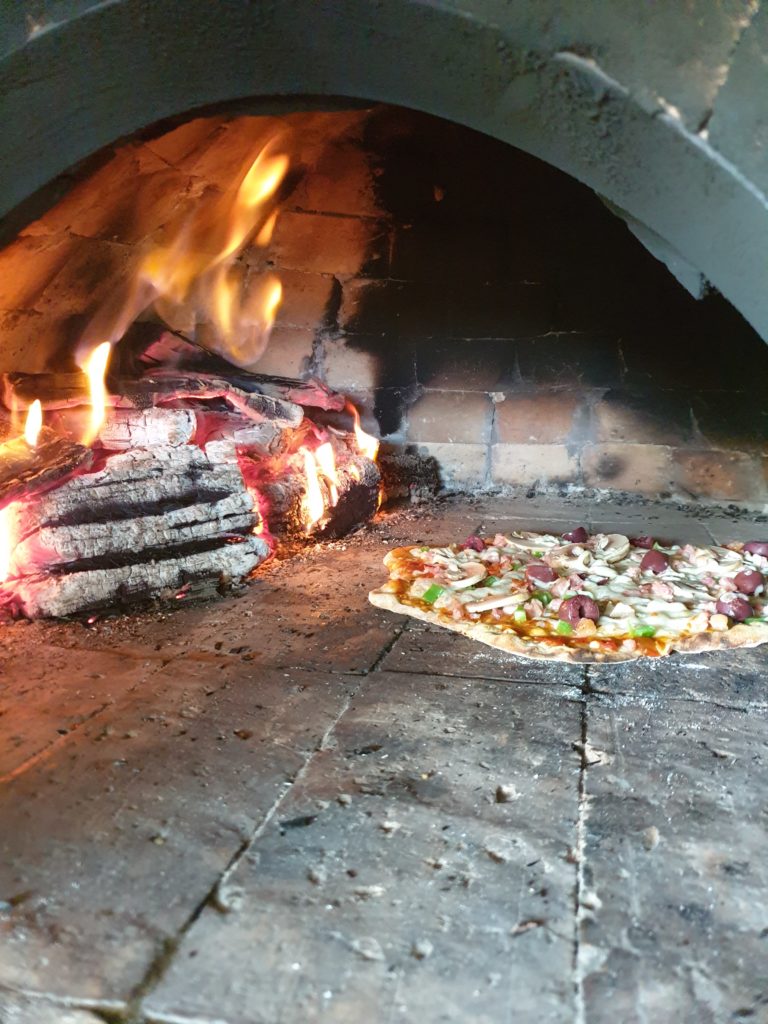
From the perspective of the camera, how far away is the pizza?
8.21ft

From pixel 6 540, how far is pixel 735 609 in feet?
8.36

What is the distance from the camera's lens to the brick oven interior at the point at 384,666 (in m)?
1.33

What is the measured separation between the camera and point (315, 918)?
140cm

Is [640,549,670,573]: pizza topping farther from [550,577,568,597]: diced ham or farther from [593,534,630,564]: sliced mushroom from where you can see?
[550,577,568,597]: diced ham

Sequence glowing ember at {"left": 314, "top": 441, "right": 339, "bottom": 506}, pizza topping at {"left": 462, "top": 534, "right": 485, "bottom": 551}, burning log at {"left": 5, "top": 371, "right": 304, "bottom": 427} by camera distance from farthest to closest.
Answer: glowing ember at {"left": 314, "top": 441, "right": 339, "bottom": 506} < pizza topping at {"left": 462, "top": 534, "right": 485, "bottom": 551} < burning log at {"left": 5, "top": 371, "right": 304, "bottom": 427}

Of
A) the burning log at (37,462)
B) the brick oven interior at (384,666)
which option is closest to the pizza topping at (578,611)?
the brick oven interior at (384,666)

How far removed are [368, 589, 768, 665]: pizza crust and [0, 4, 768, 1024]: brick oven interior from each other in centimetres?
5

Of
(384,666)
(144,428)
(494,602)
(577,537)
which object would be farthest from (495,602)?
(144,428)

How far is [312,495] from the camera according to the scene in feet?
12.6

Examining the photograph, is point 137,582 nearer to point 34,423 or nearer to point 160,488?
point 160,488

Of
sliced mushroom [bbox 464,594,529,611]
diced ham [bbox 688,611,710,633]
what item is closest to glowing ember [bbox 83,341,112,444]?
sliced mushroom [bbox 464,594,529,611]

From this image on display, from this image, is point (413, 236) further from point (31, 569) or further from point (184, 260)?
point (31, 569)

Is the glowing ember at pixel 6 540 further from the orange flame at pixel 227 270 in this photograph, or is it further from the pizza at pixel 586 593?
the orange flame at pixel 227 270

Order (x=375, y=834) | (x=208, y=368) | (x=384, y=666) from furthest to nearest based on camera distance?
1. (x=208, y=368)
2. (x=384, y=666)
3. (x=375, y=834)
